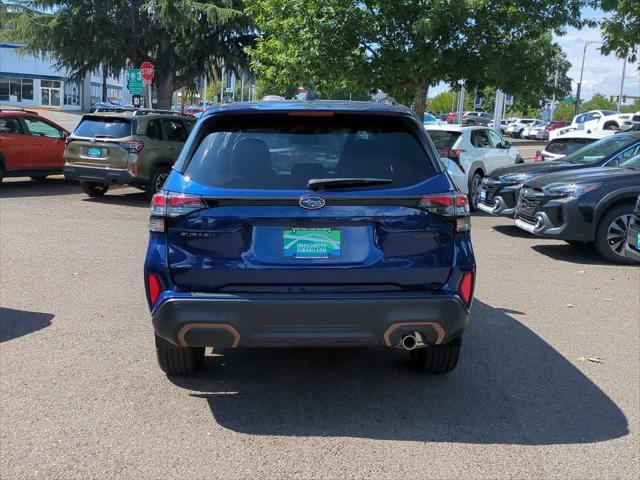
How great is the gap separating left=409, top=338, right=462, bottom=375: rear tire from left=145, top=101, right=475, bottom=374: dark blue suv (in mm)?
606

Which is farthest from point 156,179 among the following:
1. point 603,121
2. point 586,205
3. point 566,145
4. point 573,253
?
point 603,121

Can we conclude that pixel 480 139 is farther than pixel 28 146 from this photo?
Yes

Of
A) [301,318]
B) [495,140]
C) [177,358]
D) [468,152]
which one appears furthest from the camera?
[495,140]

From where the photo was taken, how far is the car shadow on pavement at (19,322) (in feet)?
18.9

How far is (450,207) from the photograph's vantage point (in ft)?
13.4

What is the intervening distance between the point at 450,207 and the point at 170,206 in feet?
5.35

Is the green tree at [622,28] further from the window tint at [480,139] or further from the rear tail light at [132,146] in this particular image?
the rear tail light at [132,146]

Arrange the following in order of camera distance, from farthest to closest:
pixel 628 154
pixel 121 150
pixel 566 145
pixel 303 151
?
1. pixel 566 145
2. pixel 121 150
3. pixel 628 154
4. pixel 303 151

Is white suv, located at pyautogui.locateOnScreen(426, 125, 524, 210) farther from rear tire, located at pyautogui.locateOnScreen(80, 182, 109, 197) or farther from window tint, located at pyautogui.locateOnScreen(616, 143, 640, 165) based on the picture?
rear tire, located at pyautogui.locateOnScreen(80, 182, 109, 197)

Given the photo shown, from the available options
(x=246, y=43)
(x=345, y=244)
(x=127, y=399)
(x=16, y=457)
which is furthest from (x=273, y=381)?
(x=246, y=43)

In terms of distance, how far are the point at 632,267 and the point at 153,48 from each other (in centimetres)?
2164

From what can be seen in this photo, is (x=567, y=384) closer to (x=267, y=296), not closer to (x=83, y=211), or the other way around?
(x=267, y=296)

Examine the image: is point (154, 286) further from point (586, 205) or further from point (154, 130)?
point (154, 130)

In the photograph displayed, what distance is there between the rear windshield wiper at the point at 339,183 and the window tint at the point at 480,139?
11.4 meters
